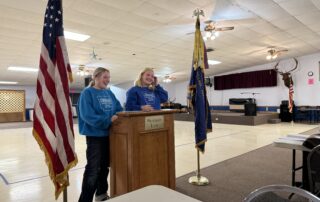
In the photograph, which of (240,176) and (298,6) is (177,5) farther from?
(240,176)

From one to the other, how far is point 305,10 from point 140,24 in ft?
12.7

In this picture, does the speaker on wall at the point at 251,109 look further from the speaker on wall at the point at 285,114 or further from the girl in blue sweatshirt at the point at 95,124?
the girl in blue sweatshirt at the point at 95,124

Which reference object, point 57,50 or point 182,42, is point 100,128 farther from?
point 182,42

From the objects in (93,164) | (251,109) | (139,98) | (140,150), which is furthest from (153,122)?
(251,109)

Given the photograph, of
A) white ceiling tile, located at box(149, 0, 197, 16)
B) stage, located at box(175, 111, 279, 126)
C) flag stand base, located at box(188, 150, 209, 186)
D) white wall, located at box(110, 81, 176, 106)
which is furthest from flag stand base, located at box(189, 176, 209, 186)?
white wall, located at box(110, 81, 176, 106)

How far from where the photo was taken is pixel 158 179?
2361mm

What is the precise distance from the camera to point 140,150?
218 centimetres

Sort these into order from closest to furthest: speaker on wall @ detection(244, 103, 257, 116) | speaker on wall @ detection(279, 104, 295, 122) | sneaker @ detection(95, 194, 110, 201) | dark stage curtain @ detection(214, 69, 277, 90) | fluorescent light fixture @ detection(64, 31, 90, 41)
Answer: sneaker @ detection(95, 194, 110, 201) < fluorescent light fixture @ detection(64, 31, 90, 41) < speaker on wall @ detection(244, 103, 257, 116) < speaker on wall @ detection(279, 104, 295, 122) < dark stage curtain @ detection(214, 69, 277, 90)

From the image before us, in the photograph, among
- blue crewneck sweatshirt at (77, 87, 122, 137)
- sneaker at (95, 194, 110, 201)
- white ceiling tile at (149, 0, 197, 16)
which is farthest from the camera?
white ceiling tile at (149, 0, 197, 16)

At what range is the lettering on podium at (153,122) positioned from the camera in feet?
7.30

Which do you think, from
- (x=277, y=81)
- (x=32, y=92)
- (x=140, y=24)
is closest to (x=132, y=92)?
(x=140, y=24)

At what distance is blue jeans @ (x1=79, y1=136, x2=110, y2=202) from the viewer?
6.95ft

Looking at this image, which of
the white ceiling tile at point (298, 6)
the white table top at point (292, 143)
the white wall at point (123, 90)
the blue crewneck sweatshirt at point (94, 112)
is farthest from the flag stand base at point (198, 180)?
the white wall at point (123, 90)

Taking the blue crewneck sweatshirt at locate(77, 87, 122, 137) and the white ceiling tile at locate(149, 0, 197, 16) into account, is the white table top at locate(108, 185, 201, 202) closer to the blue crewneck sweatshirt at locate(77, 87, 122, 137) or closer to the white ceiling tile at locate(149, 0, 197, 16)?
the blue crewneck sweatshirt at locate(77, 87, 122, 137)
